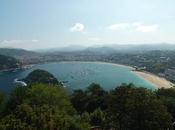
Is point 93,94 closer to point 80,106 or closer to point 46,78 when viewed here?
point 80,106

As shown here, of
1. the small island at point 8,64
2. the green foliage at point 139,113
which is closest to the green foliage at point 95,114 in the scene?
the green foliage at point 139,113

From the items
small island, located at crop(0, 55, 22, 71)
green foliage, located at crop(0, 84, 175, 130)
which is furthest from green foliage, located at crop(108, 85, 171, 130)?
small island, located at crop(0, 55, 22, 71)

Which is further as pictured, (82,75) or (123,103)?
(82,75)

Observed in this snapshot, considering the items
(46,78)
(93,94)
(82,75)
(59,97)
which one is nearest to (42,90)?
(59,97)

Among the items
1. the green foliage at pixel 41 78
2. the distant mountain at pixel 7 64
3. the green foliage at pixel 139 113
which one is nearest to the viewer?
the green foliage at pixel 139 113

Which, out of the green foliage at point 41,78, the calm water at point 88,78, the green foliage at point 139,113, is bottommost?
the calm water at point 88,78

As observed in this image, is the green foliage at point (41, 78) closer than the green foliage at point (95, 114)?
No

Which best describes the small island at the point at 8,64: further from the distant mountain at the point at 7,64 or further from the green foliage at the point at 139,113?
the green foliage at the point at 139,113

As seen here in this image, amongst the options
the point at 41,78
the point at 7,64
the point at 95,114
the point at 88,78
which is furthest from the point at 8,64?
the point at 95,114

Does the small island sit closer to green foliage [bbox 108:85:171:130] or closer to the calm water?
the calm water

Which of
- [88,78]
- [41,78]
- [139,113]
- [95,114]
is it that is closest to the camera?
[139,113]

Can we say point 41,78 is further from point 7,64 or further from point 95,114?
point 7,64
